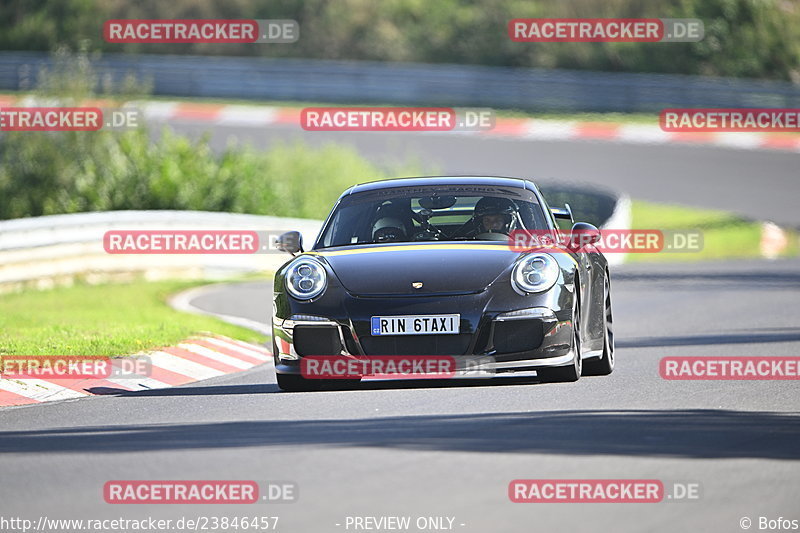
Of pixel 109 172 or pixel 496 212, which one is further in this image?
pixel 109 172

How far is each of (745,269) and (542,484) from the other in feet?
53.7

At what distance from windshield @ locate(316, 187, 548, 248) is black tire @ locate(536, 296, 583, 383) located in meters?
0.83

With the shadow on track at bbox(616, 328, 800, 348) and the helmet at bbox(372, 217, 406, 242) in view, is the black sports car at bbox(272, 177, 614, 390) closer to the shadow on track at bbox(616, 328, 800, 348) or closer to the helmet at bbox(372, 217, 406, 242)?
the helmet at bbox(372, 217, 406, 242)

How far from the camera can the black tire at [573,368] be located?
9.57 meters

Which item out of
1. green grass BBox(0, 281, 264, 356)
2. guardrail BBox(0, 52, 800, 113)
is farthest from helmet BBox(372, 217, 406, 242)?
guardrail BBox(0, 52, 800, 113)

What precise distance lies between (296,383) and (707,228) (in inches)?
758

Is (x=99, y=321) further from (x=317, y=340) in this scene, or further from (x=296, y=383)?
(x=317, y=340)

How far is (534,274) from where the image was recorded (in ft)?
30.7

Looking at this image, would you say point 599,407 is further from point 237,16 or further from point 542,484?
point 237,16

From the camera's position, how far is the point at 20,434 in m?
8.40

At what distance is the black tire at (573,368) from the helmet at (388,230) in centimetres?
129

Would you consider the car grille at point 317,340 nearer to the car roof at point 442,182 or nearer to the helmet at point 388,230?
the helmet at point 388,230

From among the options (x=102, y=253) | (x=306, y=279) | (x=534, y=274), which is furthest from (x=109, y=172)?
(x=534, y=274)

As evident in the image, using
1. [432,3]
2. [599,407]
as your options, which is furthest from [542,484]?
[432,3]
